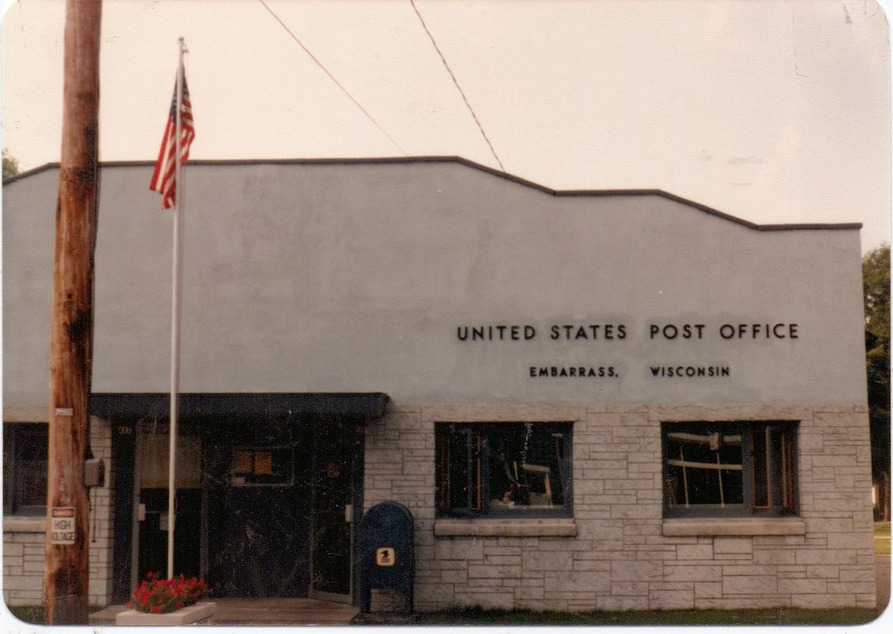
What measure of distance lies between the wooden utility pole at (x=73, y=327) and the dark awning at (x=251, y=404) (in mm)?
1664

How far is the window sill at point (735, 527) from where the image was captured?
905 centimetres

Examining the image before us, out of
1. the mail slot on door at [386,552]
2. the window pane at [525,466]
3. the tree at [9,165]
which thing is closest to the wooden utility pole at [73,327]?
the tree at [9,165]

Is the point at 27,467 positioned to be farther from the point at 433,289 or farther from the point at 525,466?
the point at 525,466

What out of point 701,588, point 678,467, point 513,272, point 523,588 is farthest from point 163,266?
point 701,588

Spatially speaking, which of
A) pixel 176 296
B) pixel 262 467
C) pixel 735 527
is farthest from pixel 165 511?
pixel 735 527

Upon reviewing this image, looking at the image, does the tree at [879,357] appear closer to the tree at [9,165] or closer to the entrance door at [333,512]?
the entrance door at [333,512]

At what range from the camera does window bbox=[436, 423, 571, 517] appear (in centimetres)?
930

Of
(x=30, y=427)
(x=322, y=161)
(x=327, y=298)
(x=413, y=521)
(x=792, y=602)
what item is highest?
(x=322, y=161)

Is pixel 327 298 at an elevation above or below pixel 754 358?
above

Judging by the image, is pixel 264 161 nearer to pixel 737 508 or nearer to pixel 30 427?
pixel 30 427

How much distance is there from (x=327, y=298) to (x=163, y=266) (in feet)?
5.54

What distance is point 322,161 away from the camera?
9250 mm

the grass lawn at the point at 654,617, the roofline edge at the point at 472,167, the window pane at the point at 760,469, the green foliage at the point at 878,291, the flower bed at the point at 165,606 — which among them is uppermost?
the roofline edge at the point at 472,167

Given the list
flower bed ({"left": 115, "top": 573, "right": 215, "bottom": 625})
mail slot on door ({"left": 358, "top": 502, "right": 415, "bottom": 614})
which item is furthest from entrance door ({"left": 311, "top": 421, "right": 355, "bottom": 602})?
flower bed ({"left": 115, "top": 573, "right": 215, "bottom": 625})
